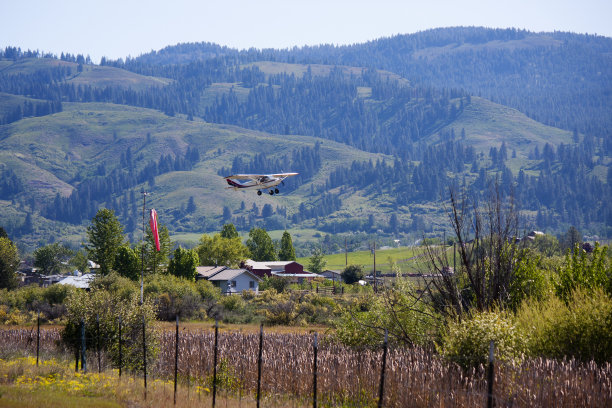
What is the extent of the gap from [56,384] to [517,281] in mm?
20959

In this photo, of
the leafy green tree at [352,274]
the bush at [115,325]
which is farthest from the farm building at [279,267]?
the bush at [115,325]

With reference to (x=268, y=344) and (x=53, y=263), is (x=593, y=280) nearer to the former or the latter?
(x=268, y=344)

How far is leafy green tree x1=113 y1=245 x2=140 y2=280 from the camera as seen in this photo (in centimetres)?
9762

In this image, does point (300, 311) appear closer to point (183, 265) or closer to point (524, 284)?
A: point (183, 265)

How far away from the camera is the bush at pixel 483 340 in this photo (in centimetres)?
2339

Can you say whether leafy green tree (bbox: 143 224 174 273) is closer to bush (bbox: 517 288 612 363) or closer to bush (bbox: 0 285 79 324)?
bush (bbox: 0 285 79 324)

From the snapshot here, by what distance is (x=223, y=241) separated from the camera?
14962cm

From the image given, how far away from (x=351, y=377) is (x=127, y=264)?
75394mm

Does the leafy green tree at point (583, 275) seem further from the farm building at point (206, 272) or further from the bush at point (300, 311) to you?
the farm building at point (206, 272)

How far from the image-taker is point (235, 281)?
11488 cm

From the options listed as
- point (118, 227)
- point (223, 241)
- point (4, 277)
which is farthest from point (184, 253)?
point (223, 241)

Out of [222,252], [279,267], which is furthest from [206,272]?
[279,267]

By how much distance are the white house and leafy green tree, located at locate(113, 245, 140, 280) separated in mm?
18675

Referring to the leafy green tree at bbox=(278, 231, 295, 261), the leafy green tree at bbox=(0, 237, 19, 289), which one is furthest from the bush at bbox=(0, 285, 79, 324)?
the leafy green tree at bbox=(278, 231, 295, 261)
